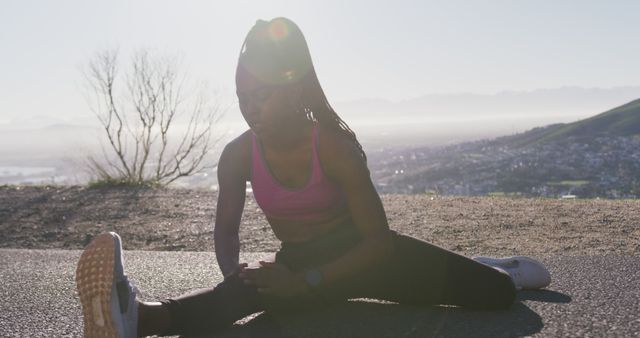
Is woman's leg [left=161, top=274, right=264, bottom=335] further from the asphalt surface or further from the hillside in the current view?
the hillside

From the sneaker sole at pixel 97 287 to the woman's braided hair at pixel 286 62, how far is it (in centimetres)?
79

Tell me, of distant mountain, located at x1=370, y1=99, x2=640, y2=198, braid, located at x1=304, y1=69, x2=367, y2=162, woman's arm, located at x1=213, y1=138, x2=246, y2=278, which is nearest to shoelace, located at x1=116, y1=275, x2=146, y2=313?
woman's arm, located at x1=213, y1=138, x2=246, y2=278

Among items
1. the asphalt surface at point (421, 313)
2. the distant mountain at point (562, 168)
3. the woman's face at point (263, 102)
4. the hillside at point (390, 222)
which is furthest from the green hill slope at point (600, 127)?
the woman's face at point (263, 102)

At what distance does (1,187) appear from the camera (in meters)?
8.66

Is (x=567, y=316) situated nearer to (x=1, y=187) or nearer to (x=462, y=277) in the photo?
(x=462, y=277)

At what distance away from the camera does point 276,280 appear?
2176 mm

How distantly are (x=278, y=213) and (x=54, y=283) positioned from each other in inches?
68.4

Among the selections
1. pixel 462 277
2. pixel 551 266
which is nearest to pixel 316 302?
pixel 462 277

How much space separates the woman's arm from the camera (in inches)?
98.5

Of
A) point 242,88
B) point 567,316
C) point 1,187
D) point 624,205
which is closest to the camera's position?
point 242,88

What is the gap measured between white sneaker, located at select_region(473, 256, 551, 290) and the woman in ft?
1.05

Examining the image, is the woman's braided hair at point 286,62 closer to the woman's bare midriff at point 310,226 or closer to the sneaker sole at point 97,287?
the woman's bare midriff at point 310,226

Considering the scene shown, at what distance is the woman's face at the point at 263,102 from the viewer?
2205 mm

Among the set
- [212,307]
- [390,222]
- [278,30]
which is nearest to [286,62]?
[278,30]
